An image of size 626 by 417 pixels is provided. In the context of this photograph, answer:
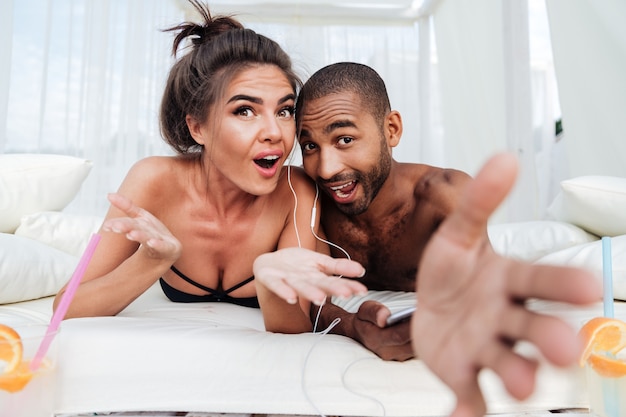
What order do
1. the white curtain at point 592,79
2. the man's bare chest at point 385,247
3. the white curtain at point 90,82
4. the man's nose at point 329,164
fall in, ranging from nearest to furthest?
the man's nose at point 329,164
the man's bare chest at point 385,247
the white curtain at point 592,79
the white curtain at point 90,82

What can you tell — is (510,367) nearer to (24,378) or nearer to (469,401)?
(469,401)

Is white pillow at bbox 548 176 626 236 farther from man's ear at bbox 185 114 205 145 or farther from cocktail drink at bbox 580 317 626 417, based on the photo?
man's ear at bbox 185 114 205 145

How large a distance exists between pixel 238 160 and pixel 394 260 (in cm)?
62

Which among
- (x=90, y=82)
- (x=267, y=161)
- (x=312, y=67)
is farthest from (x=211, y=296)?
(x=90, y=82)

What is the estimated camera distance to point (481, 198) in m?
0.43

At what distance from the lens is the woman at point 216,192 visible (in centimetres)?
122

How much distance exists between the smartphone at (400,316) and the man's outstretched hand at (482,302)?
0.32 meters

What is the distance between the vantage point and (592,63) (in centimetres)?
232

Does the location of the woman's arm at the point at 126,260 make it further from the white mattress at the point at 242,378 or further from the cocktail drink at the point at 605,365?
the cocktail drink at the point at 605,365

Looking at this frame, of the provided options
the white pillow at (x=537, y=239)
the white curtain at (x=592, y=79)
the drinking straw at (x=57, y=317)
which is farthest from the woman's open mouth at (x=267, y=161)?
the white curtain at (x=592, y=79)

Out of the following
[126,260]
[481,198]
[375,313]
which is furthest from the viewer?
[126,260]

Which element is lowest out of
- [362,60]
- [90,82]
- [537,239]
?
[537,239]

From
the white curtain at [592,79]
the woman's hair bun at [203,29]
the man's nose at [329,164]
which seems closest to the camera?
the man's nose at [329,164]

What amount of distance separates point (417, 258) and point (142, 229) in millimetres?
903
